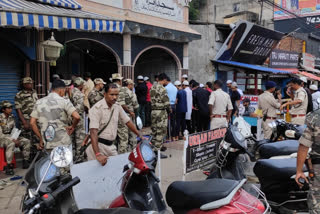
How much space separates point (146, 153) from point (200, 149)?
187 cm

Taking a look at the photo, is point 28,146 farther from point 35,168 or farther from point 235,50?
point 235,50

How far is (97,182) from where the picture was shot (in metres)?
3.65

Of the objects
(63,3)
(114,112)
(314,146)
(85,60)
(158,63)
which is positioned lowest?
(314,146)

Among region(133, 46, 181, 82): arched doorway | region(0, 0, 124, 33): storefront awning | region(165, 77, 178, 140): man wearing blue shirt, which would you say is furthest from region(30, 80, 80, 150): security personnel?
region(133, 46, 181, 82): arched doorway

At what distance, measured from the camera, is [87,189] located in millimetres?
3582

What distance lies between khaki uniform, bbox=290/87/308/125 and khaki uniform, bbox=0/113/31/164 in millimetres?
6008

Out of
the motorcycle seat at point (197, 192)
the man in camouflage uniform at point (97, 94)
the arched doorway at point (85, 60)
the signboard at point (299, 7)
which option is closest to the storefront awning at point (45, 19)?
the man in camouflage uniform at point (97, 94)

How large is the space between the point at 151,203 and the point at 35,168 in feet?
3.90

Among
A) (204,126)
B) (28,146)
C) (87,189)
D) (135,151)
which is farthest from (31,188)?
(204,126)

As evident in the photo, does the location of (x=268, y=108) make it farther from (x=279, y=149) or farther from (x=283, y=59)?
(x=283, y=59)

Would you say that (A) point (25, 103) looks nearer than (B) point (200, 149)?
No

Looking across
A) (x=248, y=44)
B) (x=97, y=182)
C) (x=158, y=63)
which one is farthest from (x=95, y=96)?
(x=248, y=44)

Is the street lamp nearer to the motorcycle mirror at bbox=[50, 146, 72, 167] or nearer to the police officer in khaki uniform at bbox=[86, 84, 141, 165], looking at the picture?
the police officer in khaki uniform at bbox=[86, 84, 141, 165]

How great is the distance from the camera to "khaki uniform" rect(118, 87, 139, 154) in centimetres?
655
